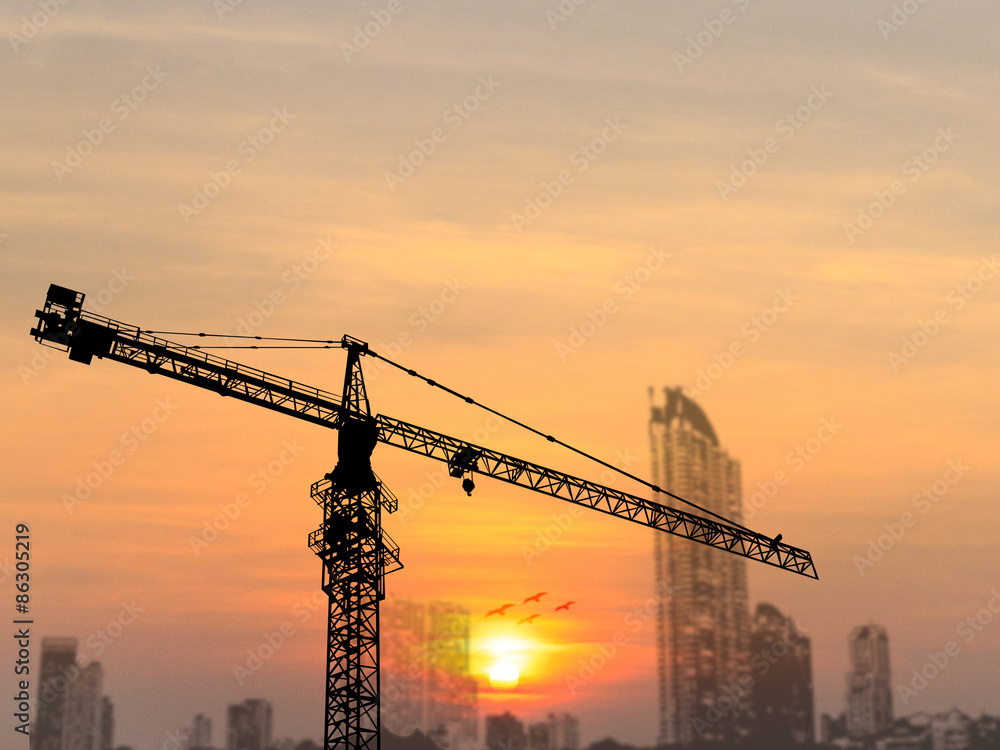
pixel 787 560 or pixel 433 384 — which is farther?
pixel 787 560

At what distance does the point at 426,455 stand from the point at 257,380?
39.9ft

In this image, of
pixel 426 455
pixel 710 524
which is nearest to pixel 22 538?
pixel 426 455

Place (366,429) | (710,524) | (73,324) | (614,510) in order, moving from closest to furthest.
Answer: (73,324) → (366,429) → (614,510) → (710,524)

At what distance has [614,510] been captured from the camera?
9338cm

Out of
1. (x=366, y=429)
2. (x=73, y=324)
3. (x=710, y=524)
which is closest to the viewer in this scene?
(x=73, y=324)

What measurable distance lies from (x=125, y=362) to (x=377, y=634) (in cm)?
2105

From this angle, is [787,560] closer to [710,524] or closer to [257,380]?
[710,524]

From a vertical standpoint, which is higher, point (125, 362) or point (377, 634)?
point (125, 362)

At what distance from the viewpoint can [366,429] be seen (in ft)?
258

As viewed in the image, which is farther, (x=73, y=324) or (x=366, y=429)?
(x=366, y=429)

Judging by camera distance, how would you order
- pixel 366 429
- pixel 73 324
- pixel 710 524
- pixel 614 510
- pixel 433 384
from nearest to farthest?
1. pixel 73 324
2. pixel 366 429
3. pixel 433 384
4. pixel 614 510
5. pixel 710 524

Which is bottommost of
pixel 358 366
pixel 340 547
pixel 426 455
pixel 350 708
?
pixel 350 708

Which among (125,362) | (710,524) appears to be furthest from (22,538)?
(710,524)

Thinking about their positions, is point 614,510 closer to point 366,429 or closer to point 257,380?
point 366,429
